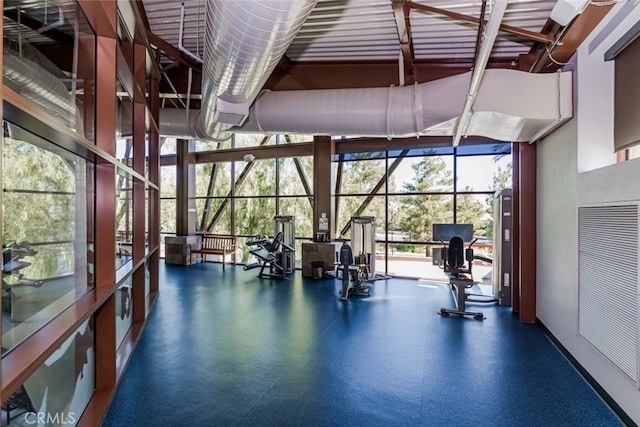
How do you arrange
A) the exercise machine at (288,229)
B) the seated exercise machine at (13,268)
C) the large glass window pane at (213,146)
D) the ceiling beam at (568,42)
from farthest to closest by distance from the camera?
the large glass window pane at (213,146)
the exercise machine at (288,229)
the ceiling beam at (568,42)
the seated exercise machine at (13,268)

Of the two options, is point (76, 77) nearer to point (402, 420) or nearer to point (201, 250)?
point (402, 420)

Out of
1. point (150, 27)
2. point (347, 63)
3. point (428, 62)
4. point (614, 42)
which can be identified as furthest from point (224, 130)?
point (614, 42)

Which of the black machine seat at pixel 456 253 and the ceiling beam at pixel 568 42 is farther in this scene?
the black machine seat at pixel 456 253

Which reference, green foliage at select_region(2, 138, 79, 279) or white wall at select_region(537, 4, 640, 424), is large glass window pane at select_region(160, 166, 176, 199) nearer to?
green foliage at select_region(2, 138, 79, 279)

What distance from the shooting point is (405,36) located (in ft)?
12.2

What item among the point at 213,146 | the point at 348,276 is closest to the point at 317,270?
the point at 348,276

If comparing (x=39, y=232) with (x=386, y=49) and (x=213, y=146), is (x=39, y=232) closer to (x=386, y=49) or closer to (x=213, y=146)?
(x=386, y=49)

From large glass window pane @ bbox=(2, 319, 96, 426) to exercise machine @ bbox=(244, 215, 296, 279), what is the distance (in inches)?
202

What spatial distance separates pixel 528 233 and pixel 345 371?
10.1 feet

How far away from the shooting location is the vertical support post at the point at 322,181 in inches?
308

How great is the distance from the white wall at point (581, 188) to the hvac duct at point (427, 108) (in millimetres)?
223

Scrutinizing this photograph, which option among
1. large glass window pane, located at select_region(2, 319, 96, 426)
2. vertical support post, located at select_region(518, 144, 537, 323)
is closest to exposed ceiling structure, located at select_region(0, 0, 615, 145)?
vertical support post, located at select_region(518, 144, 537, 323)

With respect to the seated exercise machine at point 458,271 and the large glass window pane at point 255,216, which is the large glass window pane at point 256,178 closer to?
the large glass window pane at point 255,216

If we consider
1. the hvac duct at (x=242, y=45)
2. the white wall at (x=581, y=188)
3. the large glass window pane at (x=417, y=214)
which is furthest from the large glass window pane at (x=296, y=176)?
the white wall at (x=581, y=188)
